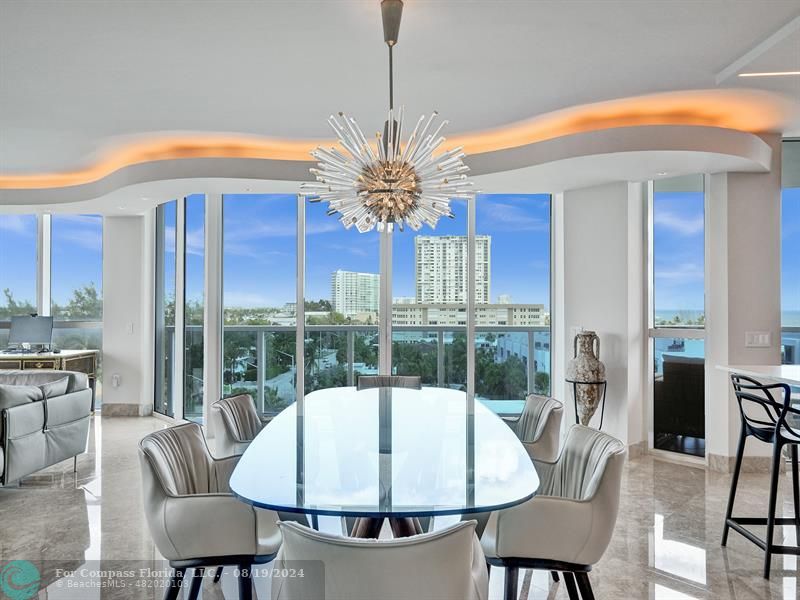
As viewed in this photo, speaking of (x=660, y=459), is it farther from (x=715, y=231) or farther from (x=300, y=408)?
(x=300, y=408)

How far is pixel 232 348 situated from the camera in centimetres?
530

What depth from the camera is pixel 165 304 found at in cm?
604

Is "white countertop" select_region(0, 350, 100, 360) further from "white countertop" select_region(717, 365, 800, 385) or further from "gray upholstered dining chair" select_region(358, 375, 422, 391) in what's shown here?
"white countertop" select_region(717, 365, 800, 385)

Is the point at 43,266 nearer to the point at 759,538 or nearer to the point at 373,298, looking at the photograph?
the point at 373,298

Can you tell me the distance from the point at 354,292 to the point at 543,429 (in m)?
2.98

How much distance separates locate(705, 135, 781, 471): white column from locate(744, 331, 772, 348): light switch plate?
2 centimetres

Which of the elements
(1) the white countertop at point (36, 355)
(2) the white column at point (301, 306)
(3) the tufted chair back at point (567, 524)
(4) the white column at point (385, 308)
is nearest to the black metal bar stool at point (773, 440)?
(3) the tufted chair back at point (567, 524)

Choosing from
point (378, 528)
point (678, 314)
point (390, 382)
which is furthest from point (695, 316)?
point (378, 528)

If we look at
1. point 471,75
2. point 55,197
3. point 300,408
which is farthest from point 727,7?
point 55,197

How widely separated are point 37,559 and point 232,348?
279 cm

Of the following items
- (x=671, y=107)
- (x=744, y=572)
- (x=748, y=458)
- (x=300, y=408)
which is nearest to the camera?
(x=744, y=572)

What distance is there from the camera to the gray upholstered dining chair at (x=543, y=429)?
2.61 meters

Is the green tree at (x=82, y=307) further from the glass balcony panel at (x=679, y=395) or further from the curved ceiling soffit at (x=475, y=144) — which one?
the glass balcony panel at (x=679, y=395)

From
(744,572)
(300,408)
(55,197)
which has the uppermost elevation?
(55,197)
